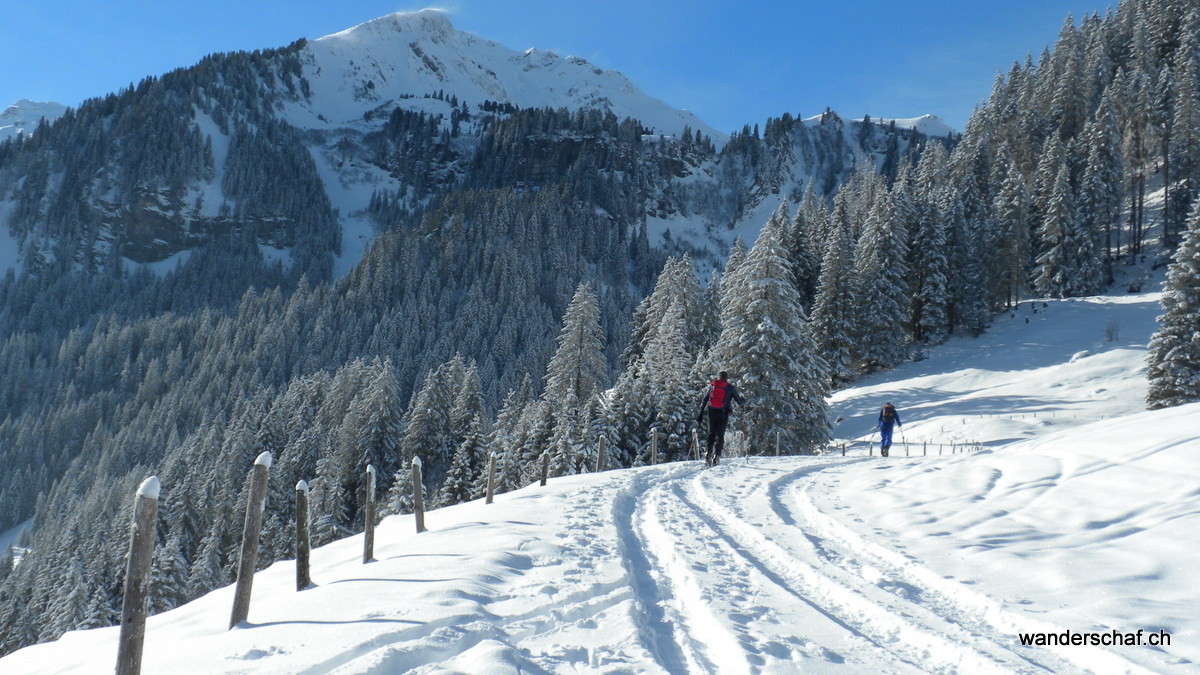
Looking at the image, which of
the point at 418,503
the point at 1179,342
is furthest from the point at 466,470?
the point at 1179,342

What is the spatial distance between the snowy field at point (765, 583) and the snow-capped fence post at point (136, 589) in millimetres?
423

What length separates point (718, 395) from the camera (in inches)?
642

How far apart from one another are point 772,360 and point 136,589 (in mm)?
26282

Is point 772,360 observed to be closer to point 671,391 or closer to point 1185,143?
point 671,391

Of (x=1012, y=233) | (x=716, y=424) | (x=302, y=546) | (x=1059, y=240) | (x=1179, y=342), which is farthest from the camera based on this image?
(x=1059, y=240)

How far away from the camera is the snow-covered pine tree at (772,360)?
2733 cm

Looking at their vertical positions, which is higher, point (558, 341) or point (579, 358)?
point (558, 341)

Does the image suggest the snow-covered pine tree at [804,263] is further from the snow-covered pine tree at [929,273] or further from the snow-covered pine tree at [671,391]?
the snow-covered pine tree at [671,391]

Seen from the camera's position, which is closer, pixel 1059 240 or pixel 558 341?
pixel 1059 240

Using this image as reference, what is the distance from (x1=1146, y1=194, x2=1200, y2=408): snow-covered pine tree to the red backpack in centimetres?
2281

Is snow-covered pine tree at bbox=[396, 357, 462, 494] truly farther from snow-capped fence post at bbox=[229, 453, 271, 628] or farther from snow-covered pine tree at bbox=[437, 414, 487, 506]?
snow-capped fence post at bbox=[229, 453, 271, 628]

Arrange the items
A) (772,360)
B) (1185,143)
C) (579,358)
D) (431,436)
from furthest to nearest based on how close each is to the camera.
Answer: (1185,143) < (431,436) < (579,358) < (772,360)

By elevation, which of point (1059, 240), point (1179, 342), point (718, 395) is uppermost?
point (1059, 240)

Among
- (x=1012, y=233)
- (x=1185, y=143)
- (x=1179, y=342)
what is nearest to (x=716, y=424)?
(x=1179, y=342)
